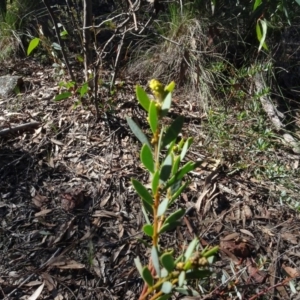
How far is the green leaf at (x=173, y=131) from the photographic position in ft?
4.86

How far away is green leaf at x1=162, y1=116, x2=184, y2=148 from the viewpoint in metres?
1.48

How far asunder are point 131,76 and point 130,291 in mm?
2158

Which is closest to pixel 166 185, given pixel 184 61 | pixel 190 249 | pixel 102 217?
pixel 190 249

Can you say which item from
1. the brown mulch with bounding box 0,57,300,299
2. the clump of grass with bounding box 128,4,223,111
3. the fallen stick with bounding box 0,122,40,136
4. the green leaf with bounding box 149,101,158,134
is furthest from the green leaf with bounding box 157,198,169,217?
the clump of grass with bounding box 128,4,223,111

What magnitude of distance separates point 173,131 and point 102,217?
A: 5.60 ft

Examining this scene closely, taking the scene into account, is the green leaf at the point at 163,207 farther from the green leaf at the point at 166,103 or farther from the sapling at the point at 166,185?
Answer: the green leaf at the point at 166,103

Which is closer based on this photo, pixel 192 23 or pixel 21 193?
pixel 21 193

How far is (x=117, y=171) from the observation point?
3389 millimetres

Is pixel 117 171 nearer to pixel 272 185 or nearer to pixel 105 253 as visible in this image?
pixel 105 253

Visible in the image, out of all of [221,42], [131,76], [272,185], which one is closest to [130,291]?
[272,185]

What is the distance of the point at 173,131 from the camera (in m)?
1.49

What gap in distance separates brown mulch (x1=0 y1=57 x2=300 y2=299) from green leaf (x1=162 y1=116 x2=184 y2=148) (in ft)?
3.85

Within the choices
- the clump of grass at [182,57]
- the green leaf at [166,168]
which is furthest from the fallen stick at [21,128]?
the green leaf at [166,168]

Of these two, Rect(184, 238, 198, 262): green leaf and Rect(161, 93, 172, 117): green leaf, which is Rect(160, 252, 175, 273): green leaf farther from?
Rect(161, 93, 172, 117): green leaf
